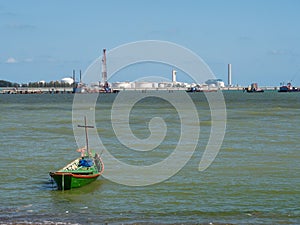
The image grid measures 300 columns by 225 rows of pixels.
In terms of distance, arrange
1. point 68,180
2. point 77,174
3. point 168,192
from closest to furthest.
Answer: point 68,180 < point 77,174 < point 168,192

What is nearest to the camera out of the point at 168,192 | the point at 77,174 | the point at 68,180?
the point at 68,180

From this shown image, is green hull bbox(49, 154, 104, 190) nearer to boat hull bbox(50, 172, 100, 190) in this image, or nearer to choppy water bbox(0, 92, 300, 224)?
boat hull bbox(50, 172, 100, 190)

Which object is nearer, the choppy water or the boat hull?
the choppy water

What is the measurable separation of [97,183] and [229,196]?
553 centimetres

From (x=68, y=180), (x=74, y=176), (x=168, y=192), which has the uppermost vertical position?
(x=74, y=176)

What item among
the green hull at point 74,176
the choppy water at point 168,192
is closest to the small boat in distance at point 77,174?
the green hull at point 74,176

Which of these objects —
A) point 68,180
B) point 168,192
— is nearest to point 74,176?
point 68,180

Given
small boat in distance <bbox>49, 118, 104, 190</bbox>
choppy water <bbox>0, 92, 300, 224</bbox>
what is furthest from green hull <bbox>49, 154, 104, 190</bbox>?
choppy water <bbox>0, 92, 300, 224</bbox>

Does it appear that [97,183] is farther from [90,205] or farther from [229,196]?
[229,196]

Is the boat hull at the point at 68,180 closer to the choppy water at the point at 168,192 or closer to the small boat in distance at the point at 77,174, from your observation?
the small boat in distance at the point at 77,174

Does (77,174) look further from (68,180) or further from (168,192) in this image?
(168,192)

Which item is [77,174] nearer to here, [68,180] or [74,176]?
[74,176]

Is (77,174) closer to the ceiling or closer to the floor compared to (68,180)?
closer to the ceiling

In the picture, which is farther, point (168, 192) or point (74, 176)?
point (168, 192)
